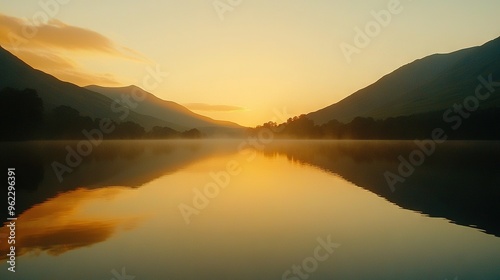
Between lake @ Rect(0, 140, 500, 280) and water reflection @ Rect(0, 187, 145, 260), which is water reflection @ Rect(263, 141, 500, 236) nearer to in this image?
lake @ Rect(0, 140, 500, 280)

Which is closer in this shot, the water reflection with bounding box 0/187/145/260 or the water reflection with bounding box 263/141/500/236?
the water reflection with bounding box 0/187/145/260

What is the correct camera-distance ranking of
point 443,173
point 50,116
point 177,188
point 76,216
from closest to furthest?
1. point 76,216
2. point 177,188
3. point 443,173
4. point 50,116

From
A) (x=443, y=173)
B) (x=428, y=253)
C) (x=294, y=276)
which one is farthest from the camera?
(x=443, y=173)

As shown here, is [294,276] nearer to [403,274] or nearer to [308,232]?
[403,274]

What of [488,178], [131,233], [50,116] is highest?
[50,116]

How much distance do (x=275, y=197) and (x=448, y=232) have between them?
44.7 feet

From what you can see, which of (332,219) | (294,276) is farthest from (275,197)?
(294,276)

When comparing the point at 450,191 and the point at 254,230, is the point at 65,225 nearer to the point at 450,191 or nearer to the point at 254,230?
the point at 254,230

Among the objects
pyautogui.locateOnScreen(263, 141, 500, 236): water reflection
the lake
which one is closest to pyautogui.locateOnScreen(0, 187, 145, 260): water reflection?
the lake

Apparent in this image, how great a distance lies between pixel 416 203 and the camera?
95.8 feet

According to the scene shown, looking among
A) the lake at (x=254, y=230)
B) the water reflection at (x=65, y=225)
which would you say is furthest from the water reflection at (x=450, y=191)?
the water reflection at (x=65, y=225)

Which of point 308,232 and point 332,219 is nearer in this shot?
point 308,232

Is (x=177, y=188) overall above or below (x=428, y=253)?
above

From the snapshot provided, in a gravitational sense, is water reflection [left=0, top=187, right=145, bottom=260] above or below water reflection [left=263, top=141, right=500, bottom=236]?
above
